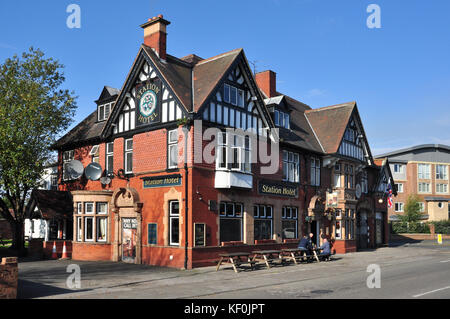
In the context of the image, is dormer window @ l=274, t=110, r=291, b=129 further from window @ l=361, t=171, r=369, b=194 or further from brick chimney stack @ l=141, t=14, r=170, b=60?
window @ l=361, t=171, r=369, b=194

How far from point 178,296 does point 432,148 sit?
74.5 m

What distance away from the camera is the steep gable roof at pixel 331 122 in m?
32.8

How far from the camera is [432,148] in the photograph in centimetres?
7762

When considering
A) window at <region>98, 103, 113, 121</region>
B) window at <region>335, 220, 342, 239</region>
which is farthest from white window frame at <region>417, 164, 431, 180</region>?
window at <region>98, 103, 113, 121</region>

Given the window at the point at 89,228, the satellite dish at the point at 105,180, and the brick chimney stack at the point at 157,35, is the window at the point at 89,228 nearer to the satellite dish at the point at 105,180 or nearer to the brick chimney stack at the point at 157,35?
the satellite dish at the point at 105,180

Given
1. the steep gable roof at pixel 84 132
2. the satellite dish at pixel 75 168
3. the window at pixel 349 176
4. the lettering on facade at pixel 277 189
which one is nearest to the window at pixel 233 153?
the lettering on facade at pixel 277 189

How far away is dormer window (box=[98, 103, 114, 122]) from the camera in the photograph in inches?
1179

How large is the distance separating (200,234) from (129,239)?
199 inches

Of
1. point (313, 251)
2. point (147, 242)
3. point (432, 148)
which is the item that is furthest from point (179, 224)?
point (432, 148)

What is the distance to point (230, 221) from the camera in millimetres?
24078

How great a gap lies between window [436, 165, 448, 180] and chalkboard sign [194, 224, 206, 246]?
66.3 metres

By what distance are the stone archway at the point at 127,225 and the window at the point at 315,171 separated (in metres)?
13.2

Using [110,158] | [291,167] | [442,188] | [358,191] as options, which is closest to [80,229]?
[110,158]
